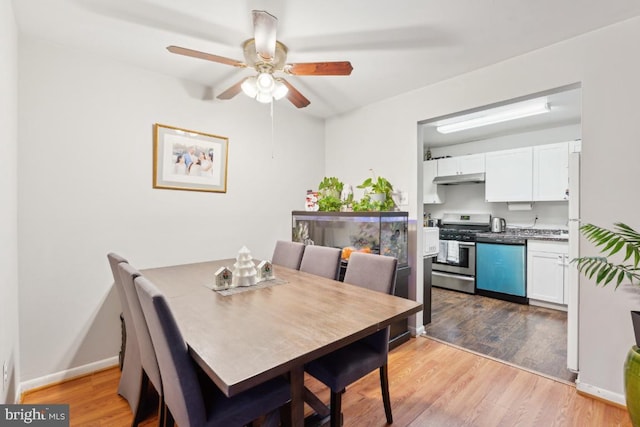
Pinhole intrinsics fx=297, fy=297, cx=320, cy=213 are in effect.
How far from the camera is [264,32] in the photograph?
5.36 ft

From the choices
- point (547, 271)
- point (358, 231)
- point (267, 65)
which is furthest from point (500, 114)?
point (267, 65)

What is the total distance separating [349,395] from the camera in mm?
2018

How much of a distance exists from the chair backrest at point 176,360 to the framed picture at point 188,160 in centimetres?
180

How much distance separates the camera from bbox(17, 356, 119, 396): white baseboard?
6.76 feet

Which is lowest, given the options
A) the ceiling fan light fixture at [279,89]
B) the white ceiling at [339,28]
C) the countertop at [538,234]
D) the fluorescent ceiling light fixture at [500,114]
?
the countertop at [538,234]

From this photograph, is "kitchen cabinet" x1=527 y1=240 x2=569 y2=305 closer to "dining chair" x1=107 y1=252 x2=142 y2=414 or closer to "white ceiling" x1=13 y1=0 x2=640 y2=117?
"white ceiling" x1=13 y1=0 x2=640 y2=117

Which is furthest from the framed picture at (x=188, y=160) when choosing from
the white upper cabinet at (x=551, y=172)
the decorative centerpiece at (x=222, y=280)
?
the white upper cabinet at (x=551, y=172)

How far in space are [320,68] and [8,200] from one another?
6.50 ft

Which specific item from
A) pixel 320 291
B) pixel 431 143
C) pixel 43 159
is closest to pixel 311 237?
pixel 320 291

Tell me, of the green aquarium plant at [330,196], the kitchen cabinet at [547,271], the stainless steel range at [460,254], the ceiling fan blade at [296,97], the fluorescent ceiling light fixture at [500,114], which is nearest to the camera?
the ceiling fan blade at [296,97]

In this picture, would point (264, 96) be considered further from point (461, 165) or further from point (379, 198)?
point (461, 165)

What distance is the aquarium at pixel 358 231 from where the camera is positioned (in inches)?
111

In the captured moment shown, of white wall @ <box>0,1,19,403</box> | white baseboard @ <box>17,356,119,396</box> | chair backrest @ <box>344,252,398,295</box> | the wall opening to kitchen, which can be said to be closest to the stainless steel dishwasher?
the wall opening to kitchen

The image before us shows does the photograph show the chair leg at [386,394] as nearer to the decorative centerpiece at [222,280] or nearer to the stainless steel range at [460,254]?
the decorative centerpiece at [222,280]
